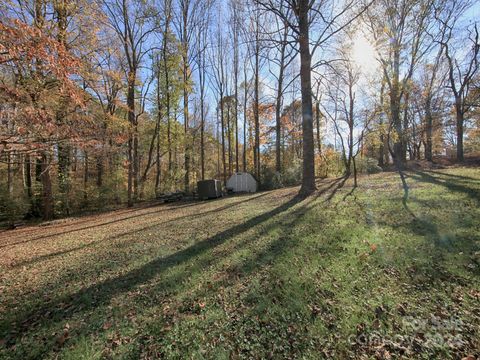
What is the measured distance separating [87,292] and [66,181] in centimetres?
1103

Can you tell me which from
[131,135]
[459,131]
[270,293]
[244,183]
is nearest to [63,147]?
[131,135]

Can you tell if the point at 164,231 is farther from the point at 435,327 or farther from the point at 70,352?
the point at 435,327

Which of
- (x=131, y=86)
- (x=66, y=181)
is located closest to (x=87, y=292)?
(x=66, y=181)

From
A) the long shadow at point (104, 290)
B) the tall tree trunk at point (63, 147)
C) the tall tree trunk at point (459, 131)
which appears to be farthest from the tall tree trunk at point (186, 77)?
the tall tree trunk at point (459, 131)

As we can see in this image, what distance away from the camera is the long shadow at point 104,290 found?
277cm

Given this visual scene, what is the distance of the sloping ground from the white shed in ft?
36.9

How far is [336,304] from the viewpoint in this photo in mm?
2527

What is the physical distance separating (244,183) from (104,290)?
1358 centimetres

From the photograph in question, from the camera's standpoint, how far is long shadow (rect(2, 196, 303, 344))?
9.07 feet

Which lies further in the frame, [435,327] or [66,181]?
[66,181]

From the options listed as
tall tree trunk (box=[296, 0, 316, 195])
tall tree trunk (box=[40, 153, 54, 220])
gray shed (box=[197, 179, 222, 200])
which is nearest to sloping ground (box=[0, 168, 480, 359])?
tall tree trunk (box=[296, 0, 316, 195])

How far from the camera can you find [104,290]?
3.32 m

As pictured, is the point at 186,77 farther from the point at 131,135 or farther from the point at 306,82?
the point at 306,82

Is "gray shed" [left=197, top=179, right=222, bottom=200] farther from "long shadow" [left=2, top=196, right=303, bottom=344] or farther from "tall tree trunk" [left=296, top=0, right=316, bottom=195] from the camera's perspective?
"long shadow" [left=2, top=196, right=303, bottom=344]
